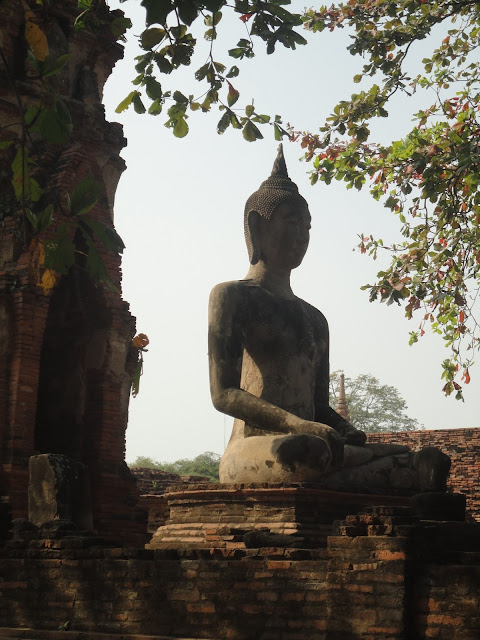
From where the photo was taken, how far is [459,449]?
861 inches

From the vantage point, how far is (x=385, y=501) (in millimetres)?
6855

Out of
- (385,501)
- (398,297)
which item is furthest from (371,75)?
(385,501)

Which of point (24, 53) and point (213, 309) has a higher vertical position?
point (24, 53)

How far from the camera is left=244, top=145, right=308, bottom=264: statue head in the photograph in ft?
25.5

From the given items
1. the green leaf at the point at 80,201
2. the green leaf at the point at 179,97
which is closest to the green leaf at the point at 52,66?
the green leaf at the point at 80,201

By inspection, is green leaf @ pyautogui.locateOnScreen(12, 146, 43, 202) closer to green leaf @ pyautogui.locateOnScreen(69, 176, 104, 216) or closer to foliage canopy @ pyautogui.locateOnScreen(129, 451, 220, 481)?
green leaf @ pyautogui.locateOnScreen(69, 176, 104, 216)

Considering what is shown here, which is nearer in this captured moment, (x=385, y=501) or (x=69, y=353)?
(x=385, y=501)

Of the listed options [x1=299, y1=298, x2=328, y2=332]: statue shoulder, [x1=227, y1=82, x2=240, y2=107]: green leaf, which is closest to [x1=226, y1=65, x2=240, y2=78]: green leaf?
[x1=227, y1=82, x2=240, y2=107]: green leaf

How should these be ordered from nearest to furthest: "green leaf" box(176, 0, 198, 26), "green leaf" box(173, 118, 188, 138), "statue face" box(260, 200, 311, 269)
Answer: "green leaf" box(176, 0, 198, 26) < "green leaf" box(173, 118, 188, 138) < "statue face" box(260, 200, 311, 269)

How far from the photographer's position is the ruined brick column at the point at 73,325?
1239 cm

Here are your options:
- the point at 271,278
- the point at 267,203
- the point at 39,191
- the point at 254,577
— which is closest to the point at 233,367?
the point at 271,278

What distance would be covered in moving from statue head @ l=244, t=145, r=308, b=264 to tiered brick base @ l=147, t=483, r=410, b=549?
2.12 meters

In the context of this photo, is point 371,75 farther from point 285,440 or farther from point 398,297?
point 285,440

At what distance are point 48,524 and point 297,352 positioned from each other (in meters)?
2.31
